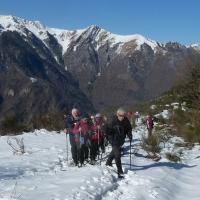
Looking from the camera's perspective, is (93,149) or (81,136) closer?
(81,136)

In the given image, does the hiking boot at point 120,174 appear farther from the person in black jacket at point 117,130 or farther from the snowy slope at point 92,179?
the person in black jacket at point 117,130

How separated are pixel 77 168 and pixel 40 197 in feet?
15.7

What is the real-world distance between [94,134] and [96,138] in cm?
16

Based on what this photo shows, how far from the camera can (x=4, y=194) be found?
34.8ft

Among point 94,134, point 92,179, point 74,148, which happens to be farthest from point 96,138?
point 92,179

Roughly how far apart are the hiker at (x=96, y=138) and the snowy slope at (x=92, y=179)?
3.07ft

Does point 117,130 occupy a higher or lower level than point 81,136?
higher

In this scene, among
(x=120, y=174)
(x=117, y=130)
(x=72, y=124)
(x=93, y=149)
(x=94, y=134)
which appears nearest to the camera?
(x=120, y=174)

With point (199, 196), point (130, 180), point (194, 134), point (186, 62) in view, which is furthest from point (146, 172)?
point (186, 62)

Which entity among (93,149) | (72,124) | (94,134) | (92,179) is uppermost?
(72,124)

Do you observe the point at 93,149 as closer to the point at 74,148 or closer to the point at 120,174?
the point at 74,148

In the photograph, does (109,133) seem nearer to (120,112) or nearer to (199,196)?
(120,112)

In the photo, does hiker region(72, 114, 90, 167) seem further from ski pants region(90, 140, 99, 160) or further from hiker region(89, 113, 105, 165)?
ski pants region(90, 140, 99, 160)

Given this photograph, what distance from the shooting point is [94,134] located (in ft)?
57.7
